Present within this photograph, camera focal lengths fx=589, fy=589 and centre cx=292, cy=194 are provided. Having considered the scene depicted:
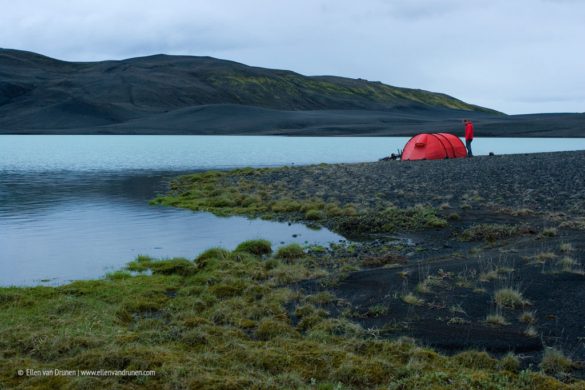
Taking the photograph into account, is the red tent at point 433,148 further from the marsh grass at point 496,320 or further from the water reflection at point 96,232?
the marsh grass at point 496,320

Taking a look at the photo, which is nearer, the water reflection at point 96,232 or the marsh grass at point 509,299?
the marsh grass at point 509,299

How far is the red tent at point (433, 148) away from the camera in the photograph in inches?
1507

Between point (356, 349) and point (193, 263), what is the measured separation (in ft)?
21.0

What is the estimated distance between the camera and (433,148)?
38.3 meters

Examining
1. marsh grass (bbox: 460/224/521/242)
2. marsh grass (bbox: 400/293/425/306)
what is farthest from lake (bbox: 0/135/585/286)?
marsh grass (bbox: 400/293/425/306)

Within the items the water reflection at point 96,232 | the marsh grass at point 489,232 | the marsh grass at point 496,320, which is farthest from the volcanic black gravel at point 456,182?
the marsh grass at point 496,320

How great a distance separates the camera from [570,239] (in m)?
14.1

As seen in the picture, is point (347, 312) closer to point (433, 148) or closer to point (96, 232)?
point (96, 232)

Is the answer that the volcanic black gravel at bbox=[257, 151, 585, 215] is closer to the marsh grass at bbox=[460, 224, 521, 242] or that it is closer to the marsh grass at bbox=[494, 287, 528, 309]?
the marsh grass at bbox=[460, 224, 521, 242]

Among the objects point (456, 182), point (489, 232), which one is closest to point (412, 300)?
point (489, 232)

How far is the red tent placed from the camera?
38.3 meters

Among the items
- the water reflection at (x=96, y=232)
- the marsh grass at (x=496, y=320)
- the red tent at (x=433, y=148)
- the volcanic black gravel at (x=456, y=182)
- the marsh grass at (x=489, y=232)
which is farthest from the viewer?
the red tent at (x=433, y=148)

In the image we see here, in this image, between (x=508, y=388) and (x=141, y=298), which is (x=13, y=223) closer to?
(x=141, y=298)

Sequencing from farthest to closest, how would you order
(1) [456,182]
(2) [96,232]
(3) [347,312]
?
(1) [456,182], (2) [96,232], (3) [347,312]
